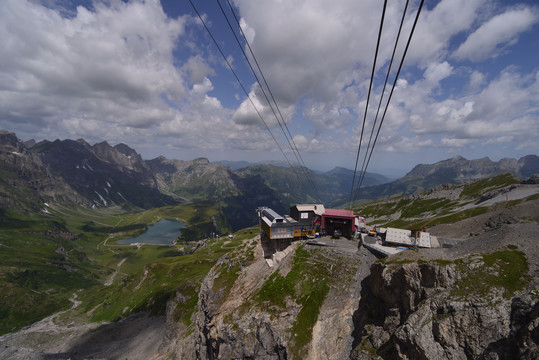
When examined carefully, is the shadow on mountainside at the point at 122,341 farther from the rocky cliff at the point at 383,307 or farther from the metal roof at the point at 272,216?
the metal roof at the point at 272,216

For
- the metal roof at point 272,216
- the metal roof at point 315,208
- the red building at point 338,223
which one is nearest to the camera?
the red building at point 338,223

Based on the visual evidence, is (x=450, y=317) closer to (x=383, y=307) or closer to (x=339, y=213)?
(x=383, y=307)

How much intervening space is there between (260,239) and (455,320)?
5148 cm

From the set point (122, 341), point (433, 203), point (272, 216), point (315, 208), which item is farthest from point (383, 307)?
point (433, 203)

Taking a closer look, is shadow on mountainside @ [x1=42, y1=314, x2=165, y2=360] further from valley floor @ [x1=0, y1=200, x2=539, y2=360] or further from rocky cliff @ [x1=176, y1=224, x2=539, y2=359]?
rocky cliff @ [x1=176, y1=224, x2=539, y2=359]

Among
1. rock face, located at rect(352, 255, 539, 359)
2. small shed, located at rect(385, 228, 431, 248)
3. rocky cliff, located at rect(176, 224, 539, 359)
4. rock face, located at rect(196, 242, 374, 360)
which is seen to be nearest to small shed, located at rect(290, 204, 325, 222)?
rock face, located at rect(196, 242, 374, 360)

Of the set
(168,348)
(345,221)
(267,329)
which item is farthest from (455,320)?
(168,348)

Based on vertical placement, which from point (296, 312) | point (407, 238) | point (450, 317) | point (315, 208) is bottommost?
point (296, 312)

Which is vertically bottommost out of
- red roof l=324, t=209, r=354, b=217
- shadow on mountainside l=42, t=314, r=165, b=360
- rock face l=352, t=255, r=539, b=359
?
shadow on mountainside l=42, t=314, r=165, b=360

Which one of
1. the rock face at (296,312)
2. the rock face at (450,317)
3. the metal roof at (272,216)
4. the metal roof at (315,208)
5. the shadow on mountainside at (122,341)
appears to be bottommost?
the shadow on mountainside at (122,341)

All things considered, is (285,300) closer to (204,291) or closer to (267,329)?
(267,329)

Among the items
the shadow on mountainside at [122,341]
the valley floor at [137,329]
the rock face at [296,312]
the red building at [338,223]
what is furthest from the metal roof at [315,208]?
the shadow on mountainside at [122,341]

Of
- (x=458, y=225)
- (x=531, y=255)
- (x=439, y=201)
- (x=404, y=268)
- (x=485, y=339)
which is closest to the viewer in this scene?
(x=485, y=339)

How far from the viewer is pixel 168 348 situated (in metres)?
76.4
